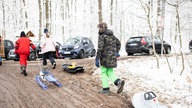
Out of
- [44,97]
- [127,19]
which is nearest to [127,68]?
[44,97]

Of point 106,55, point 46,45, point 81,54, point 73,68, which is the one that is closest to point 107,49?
point 106,55

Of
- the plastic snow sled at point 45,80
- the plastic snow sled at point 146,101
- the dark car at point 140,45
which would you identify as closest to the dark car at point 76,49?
the dark car at point 140,45

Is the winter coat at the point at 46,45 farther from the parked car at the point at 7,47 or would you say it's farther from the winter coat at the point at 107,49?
the parked car at the point at 7,47

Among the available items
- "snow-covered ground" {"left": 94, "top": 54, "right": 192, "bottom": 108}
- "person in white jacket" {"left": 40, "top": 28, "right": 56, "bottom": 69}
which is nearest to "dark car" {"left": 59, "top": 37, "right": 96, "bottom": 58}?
"person in white jacket" {"left": 40, "top": 28, "right": 56, "bottom": 69}

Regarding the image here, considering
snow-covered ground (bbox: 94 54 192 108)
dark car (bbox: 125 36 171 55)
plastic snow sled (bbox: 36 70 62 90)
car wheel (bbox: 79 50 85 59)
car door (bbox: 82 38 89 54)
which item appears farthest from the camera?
car door (bbox: 82 38 89 54)

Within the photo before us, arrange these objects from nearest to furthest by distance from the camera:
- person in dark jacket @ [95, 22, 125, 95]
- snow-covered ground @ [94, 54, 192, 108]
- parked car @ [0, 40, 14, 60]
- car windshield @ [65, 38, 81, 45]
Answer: snow-covered ground @ [94, 54, 192, 108], person in dark jacket @ [95, 22, 125, 95], car windshield @ [65, 38, 81, 45], parked car @ [0, 40, 14, 60]

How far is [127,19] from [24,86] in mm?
67395

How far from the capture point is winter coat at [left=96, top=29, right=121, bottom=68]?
28.5ft

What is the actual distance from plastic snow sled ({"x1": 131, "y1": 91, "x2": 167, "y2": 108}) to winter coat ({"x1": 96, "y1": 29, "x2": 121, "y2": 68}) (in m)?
1.46

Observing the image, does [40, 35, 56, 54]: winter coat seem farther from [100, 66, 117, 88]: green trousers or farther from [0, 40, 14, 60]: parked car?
[0, 40, 14, 60]: parked car

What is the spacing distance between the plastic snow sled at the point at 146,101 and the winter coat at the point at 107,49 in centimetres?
146

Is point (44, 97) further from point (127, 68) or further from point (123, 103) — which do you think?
point (127, 68)

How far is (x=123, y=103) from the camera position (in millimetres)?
8008

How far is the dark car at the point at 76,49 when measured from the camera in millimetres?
19953
